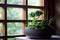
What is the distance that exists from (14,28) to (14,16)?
102mm

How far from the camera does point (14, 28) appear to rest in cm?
152

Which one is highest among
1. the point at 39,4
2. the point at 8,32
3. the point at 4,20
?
the point at 39,4

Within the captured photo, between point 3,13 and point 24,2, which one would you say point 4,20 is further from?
point 24,2

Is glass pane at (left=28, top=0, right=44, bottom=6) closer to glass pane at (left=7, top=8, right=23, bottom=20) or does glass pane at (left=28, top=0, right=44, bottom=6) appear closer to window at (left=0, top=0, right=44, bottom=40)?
window at (left=0, top=0, right=44, bottom=40)

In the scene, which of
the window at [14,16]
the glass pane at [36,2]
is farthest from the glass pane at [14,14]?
the glass pane at [36,2]

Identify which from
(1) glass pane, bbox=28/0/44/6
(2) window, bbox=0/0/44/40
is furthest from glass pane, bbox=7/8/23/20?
(1) glass pane, bbox=28/0/44/6

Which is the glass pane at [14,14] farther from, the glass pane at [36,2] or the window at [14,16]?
the glass pane at [36,2]

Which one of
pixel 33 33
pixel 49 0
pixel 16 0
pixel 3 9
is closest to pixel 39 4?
pixel 49 0

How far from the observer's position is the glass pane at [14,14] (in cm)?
149

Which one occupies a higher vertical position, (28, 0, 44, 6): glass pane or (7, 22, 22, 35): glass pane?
(28, 0, 44, 6): glass pane

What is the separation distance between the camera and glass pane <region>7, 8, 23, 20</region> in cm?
149

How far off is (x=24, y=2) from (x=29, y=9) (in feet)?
0.25

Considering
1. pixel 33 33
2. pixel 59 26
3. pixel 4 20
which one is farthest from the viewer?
pixel 59 26

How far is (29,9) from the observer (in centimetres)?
156
